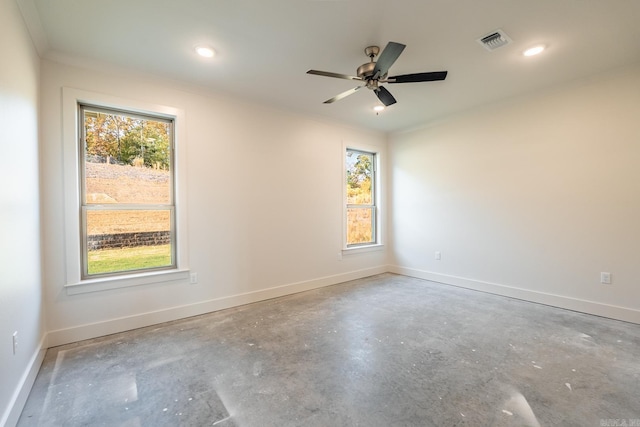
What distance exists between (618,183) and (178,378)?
4689mm

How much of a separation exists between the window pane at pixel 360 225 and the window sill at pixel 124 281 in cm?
278

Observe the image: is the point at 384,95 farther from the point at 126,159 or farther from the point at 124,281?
the point at 124,281

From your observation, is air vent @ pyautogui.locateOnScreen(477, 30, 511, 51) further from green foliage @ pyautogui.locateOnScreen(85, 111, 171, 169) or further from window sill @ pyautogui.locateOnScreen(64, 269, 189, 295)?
window sill @ pyautogui.locateOnScreen(64, 269, 189, 295)

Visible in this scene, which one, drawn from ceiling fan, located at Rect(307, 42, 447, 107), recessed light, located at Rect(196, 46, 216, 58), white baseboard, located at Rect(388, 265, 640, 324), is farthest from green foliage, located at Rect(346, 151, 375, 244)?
recessed light, located at Rect(196, 46, 216, 58)

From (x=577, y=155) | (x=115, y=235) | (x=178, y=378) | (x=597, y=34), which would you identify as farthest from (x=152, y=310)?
(x=577, y=155)

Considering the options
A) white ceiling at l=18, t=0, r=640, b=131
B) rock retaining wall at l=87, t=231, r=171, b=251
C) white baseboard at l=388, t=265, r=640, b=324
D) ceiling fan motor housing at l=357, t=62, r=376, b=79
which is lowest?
white baseboard at l=388, t=265, r=640, b=324

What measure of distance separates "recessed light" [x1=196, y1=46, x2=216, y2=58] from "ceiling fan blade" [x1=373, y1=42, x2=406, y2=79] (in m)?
1.52

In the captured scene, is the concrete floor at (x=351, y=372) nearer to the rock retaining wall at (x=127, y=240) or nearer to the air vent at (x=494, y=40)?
the rock retaining wall at (x=127, y=240)

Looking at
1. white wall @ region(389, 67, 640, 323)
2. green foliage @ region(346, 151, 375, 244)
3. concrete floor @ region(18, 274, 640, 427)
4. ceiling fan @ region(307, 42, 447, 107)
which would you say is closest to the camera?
concrete floor @ region(18, 274, 640, 427)

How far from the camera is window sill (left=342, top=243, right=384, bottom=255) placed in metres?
4.79

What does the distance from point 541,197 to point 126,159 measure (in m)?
4.98

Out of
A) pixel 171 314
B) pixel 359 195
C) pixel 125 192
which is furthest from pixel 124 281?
pixel 359 195

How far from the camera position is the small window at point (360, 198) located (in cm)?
501

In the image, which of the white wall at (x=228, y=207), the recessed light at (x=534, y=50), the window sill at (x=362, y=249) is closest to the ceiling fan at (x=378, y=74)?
the recessed light at (x=534, y=50)
